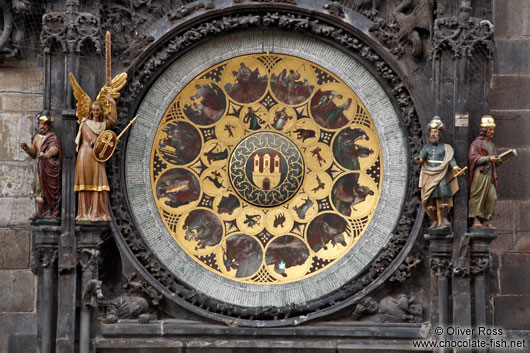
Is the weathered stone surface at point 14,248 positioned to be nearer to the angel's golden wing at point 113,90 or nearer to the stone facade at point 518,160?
the angel's golden wing at point 113,90

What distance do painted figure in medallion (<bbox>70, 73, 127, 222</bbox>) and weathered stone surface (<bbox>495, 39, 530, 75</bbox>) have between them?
14.7 feet

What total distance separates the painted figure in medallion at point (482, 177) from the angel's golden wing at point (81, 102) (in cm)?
432

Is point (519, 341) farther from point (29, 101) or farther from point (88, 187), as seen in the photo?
point (29, 101)

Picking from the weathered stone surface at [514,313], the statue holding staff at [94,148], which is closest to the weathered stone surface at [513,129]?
the weathered stone surface at [514,313]

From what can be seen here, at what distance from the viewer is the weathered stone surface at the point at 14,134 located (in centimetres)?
1463

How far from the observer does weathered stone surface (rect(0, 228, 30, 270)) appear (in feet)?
47.6

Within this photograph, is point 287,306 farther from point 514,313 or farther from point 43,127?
point 43,127

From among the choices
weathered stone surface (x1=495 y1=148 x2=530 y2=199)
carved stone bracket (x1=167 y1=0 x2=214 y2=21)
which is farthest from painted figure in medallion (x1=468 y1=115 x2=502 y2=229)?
carved stone bracket (x1=167 y1=0 x2=214 y2=21)

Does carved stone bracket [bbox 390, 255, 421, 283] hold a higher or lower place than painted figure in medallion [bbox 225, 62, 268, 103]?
lower

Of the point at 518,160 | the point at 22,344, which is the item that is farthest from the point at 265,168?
the point at 22,344

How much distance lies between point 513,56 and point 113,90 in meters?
4.65

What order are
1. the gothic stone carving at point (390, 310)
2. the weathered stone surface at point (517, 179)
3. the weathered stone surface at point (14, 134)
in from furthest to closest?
the weathered stone surface at point (14, 134), the weathered stone surface at point (517, 179), the gothic stone carving at point (390, 310)

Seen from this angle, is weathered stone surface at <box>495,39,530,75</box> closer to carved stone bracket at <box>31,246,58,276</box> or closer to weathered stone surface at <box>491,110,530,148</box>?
weathered stone surface at <box>491,110,530,148</box>

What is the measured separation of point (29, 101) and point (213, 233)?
106 inches
